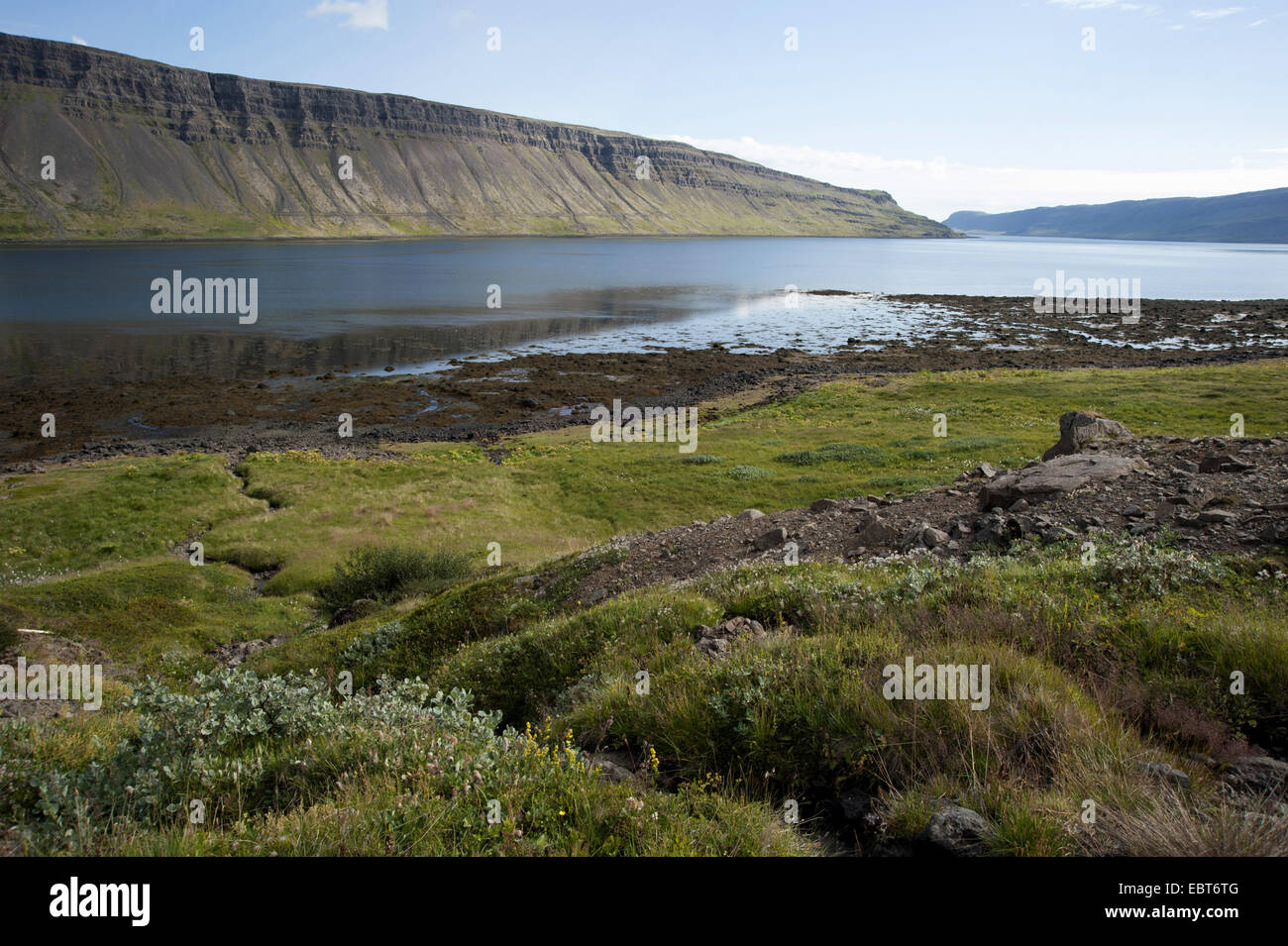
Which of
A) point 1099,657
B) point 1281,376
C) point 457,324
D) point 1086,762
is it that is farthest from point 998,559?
point 457,324

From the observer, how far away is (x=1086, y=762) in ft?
15.4

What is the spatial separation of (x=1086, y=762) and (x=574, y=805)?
352 centimetres

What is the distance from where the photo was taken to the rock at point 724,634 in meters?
7.79

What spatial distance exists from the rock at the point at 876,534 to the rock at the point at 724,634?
573 cm

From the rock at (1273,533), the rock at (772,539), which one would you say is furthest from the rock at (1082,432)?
the rock at (1273,533)

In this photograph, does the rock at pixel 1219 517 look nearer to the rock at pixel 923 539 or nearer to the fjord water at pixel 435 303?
the rock at pixel 923 539

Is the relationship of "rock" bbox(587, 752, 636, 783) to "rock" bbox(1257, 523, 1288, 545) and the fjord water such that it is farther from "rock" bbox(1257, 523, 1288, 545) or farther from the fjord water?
the fjord water

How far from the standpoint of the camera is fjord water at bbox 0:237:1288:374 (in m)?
70.3

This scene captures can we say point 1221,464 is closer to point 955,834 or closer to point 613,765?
point 955,834

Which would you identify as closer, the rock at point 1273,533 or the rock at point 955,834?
the rock at point 955,834

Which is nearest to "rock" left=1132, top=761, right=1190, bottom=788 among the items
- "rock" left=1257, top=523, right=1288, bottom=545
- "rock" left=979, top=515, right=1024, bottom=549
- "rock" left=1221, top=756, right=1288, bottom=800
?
"rock" left=1221, top=756, right=1288, bottom=800

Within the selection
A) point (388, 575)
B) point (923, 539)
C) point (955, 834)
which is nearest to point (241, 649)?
point (388, 575)
